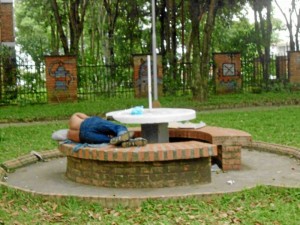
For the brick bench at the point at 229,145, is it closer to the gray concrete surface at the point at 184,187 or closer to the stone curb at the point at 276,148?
the gray concrete surface at the point at 184,187

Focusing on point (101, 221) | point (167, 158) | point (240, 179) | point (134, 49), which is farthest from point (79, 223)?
point (134, 49)

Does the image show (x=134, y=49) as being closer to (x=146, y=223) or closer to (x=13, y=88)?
(x=13, y=88)

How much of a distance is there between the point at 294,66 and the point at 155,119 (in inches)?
766

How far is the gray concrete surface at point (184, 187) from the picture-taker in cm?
646

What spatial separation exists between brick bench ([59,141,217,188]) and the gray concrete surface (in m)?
0.10

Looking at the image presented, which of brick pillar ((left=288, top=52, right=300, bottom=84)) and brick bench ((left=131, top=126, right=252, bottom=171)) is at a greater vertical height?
brick pillar ((left=288, top=52, right=300, bottom=84))

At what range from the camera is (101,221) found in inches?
216

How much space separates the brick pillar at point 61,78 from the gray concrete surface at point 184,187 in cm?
1359

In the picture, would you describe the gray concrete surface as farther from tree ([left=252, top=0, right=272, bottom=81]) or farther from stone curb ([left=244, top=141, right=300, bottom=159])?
tree ([left=252, top=0, right=272, bottom=81])

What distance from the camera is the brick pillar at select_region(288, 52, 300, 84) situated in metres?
25.4

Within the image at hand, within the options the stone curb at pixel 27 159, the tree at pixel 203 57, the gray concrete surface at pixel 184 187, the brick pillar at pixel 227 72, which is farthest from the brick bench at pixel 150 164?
the brick pillar at pixel 227 72

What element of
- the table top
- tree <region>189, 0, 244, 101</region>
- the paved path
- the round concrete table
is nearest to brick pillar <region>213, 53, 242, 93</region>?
tree <region>189, 0, 244, 101</region>

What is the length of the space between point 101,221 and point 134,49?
29894mm

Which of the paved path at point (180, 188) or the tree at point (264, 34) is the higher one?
the tree at point (264, 34)
